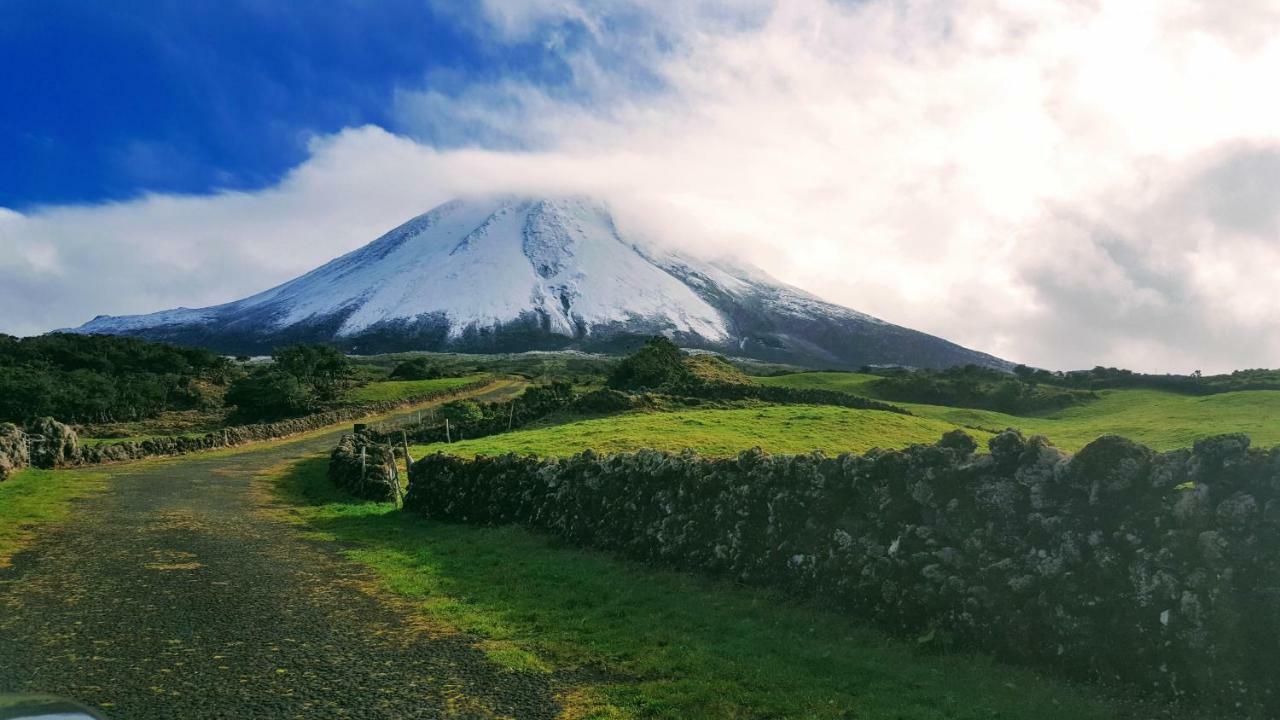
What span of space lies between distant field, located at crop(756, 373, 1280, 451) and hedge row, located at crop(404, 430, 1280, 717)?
830 inches

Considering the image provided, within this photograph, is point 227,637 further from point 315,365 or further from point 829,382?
point 315,365

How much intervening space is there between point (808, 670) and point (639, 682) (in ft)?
6.58

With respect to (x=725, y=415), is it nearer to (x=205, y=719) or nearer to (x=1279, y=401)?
(x=1279, y=401)

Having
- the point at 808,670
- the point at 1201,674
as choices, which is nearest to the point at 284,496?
the point at 808,670

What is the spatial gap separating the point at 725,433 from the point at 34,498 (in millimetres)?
24306

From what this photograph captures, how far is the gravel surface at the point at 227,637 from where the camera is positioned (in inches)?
314

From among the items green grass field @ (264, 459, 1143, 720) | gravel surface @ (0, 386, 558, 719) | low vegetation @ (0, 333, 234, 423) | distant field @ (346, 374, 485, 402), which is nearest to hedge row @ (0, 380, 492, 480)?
low vegetation @ (0, 333, 234, 423)

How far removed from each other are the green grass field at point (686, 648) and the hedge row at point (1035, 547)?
0.47 metres

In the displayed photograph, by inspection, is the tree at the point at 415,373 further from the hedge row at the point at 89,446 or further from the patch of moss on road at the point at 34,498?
the patch of moss on road at the point at 34,498

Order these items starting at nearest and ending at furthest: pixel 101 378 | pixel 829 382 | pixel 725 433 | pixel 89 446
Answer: pixel 89 446 < pixel 725 433 < pixel 101 378 < pixel 829 382

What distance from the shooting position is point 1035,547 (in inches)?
350

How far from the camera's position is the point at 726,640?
1012 cm

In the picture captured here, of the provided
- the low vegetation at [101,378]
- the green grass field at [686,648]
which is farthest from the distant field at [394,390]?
the green grass field at [686,648]

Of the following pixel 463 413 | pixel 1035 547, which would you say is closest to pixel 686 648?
pixel 1035 547
